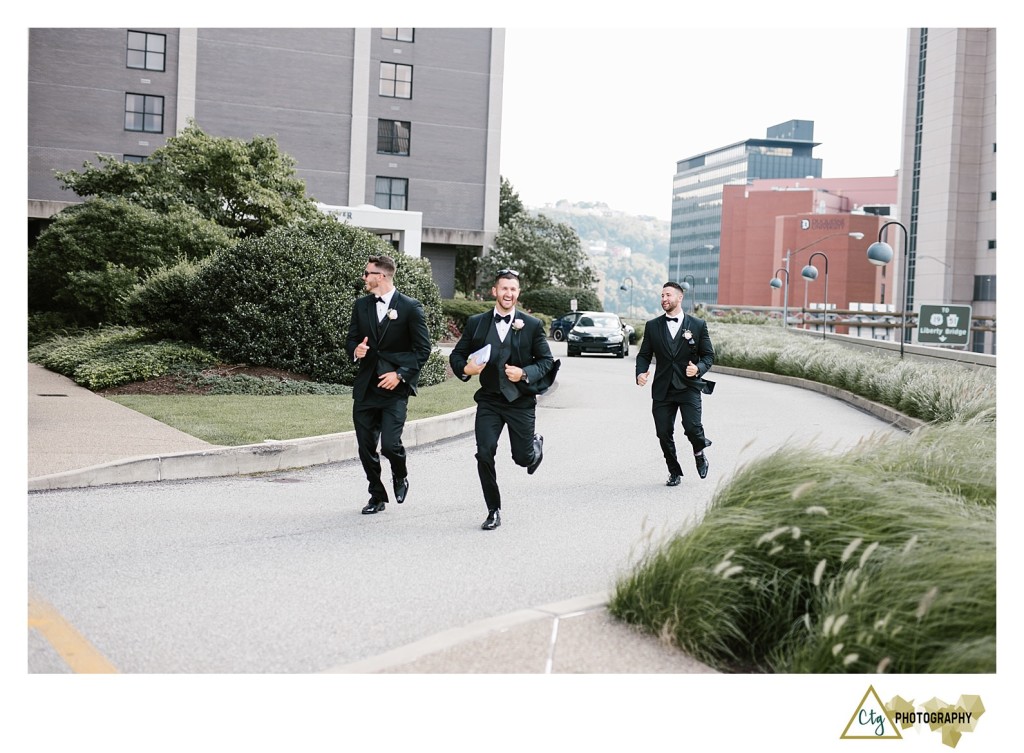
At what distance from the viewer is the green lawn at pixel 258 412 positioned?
11.8m

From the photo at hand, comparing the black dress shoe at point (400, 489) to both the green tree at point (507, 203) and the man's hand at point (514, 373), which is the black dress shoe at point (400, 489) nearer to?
the man's hand at point (514, 373)

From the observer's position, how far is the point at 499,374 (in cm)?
798

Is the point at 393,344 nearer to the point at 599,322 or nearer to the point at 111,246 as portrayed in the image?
the point at 111,246

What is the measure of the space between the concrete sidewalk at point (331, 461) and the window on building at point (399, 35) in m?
39.2

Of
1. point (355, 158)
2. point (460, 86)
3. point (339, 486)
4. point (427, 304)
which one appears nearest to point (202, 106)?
point (355, 158)

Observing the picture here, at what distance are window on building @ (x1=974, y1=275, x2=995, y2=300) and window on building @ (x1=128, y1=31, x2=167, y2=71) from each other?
233ft

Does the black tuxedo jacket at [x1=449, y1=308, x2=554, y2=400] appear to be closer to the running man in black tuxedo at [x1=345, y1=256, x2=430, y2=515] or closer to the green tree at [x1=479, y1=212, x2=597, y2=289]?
the running man in black tuxedo at [x1=345, y1=256, x2=430, y2=515]

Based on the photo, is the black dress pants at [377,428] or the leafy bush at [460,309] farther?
the leafy bush at [460,309]

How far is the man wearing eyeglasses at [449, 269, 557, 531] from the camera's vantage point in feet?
26.2

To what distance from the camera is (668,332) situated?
1041cm

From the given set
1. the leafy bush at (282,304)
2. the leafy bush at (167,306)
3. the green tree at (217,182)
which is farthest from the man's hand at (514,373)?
the green tree at (217,182)

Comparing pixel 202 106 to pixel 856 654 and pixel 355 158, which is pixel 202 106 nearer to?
pixel 355 158

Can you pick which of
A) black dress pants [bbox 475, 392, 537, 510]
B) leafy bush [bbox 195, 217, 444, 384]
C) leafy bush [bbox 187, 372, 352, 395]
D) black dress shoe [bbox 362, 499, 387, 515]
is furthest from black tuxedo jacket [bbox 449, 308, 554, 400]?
leafy bush [bbox 195, 217, 444, 384]

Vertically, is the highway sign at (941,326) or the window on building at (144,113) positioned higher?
the window on building at (144,113)
